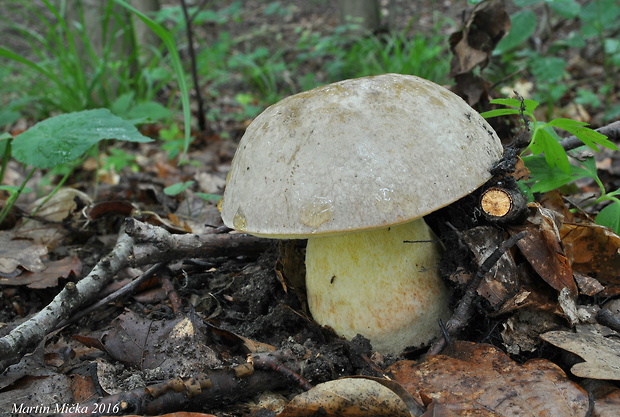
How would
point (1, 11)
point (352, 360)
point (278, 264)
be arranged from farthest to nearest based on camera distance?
point (1, 11) → point (278, 264) → point (352, 360)

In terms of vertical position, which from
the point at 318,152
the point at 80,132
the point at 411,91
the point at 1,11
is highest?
the point at 411,91

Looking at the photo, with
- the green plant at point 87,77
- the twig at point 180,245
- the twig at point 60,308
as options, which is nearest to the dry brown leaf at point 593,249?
the twig at point 180,245

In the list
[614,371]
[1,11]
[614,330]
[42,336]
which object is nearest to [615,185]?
[614,330]

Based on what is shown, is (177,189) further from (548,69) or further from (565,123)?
(548,69)

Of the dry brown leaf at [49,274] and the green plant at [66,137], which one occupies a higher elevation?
the green plant at [66,137]

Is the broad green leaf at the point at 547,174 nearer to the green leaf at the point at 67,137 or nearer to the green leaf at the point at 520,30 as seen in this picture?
the green leaf at the point at 67,137

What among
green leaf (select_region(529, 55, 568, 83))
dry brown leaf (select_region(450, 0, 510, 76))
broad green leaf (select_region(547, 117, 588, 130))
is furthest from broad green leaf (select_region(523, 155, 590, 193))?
green leaf (select_region(529, 55, 568, 83))

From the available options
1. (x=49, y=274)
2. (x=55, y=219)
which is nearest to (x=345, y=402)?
(x=49, y=274)

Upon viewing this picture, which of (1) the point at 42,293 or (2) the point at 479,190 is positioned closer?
(2) the point at 479,190

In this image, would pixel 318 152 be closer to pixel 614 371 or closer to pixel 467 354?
pixel 467 354
